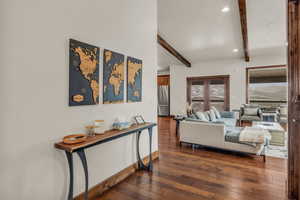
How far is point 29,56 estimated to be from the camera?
1.49 meters

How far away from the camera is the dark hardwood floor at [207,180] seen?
2.10 meters

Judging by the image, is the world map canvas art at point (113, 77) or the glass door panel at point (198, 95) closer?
the world map canvas art at point (113, 77)

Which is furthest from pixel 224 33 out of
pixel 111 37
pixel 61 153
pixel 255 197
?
pixel 61 153

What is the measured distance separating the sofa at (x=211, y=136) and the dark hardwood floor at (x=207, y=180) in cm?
20

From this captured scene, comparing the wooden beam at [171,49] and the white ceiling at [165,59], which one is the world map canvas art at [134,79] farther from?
the white ceiling at [165,59]

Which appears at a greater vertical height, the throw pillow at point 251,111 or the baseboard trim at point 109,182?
the throw pillow at point 251,111

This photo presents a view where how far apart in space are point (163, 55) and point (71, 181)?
7309 mm

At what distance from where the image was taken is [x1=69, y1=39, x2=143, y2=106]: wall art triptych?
1.86 m

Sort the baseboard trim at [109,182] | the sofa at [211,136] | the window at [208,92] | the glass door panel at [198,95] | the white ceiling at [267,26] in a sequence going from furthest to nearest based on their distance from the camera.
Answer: the glass door panel at [198,95], the window at [208,92], the white ceiling at [267,26], the sofa at [211,136], the baseboard trim at [109,182]

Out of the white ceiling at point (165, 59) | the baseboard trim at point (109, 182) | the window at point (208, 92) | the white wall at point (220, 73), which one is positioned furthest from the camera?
the window at point (208, 92)

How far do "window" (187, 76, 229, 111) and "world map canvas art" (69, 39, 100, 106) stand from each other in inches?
290

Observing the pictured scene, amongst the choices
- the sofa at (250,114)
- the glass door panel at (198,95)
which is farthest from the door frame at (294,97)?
the glass door panel at (198,95)

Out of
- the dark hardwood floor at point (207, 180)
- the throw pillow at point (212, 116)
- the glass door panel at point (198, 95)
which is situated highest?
the glass door panel at point (198, 95)

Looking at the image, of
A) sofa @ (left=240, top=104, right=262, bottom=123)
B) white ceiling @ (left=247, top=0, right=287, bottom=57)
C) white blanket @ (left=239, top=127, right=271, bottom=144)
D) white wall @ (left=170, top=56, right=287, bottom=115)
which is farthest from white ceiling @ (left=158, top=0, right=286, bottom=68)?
white blanket @ (left=239, top=127, right=271, bottom=144)
